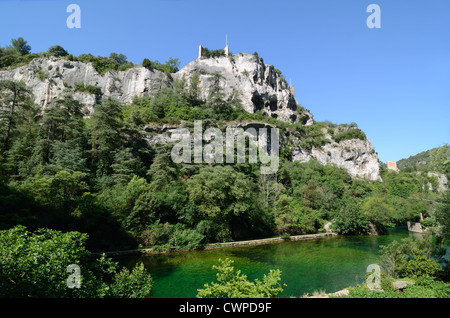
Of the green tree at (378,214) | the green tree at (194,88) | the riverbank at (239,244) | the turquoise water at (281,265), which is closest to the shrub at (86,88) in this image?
the green tree at (194,88)

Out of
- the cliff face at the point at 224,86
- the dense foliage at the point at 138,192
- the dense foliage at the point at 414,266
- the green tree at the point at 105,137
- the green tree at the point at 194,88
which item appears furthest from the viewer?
the green tree at the point at 194,88

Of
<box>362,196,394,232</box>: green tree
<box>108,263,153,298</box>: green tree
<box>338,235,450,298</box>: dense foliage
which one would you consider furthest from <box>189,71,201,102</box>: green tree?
<box>108,263,153,298</box>: green tree

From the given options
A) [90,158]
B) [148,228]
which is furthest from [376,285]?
[90,158]

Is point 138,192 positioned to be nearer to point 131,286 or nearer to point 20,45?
point 131,286

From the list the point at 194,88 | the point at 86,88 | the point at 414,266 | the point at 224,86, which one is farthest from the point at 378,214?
the point at 86,88

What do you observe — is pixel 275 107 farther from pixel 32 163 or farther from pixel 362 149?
pixel 32 163

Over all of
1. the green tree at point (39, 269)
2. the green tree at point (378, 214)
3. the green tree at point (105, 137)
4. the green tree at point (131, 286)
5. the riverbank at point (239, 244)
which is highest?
the green tree at point (105, 137)

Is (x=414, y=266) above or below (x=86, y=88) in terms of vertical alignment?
below

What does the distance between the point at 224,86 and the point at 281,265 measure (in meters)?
39.1

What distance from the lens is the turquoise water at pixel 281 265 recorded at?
10414mm

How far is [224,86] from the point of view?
152 feet

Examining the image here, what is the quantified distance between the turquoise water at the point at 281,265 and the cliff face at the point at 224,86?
2142cm

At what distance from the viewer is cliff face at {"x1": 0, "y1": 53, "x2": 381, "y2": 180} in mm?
37469

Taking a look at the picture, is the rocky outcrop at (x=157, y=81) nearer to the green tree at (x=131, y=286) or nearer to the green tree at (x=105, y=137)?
the green tree at (x=105, y=137)
